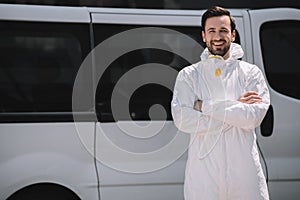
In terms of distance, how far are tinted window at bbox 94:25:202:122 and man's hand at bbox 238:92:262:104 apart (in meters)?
1.30

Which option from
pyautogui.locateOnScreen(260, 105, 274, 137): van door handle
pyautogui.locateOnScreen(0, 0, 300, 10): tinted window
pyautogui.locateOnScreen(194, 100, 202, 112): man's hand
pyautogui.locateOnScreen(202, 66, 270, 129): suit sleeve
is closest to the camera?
pyautogui.locateOnScreen(202, 66, 270, 129): suit sleeve

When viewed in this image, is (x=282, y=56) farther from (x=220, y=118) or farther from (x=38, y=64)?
(x=38, y=64)

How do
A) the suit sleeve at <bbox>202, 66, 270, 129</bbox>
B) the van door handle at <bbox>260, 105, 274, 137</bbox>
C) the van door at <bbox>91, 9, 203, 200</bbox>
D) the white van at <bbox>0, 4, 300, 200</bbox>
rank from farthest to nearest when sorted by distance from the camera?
the van door handle at <bbox>260, 105, 274, 137</bbox> < the van door at <bbox>91, 9, 203, 200</bbox> < the white van at <bbox>0, 4, 300, 200</bbox> < the suit sleeve at <bbox>202, 66, 270, 129</bbox>

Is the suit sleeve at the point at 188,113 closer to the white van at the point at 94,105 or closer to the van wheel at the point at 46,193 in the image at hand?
the white van at the point at 94,105

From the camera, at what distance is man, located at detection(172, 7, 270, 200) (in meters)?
2.66

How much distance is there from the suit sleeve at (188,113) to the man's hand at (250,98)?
172 millimetres

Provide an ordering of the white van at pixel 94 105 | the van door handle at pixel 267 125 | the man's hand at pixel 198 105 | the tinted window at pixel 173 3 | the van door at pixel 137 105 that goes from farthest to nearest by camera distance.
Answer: the tinted window at pixel 173 3 < the van door handle at pixel 267 125 < the van door at pixel 137 105 < the white van at pixel 94 105 < the man's hand at pixel 198 105

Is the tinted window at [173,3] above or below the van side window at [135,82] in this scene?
above

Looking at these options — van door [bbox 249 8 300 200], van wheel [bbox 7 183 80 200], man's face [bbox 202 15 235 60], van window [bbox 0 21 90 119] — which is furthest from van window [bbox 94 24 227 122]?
man's face [bbox 202 15 235 60]

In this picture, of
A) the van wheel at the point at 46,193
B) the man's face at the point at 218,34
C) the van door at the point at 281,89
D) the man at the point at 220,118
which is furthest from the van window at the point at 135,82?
the man's face at the point at 218,34

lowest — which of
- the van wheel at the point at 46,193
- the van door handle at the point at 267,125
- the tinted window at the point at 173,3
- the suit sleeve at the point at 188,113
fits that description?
the van wheel at the point at 46,193

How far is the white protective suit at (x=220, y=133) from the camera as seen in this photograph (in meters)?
2.65

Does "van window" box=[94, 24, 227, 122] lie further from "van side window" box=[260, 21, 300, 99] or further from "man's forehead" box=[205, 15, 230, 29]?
"man's forehead" box=[205, 15, 230, 29]

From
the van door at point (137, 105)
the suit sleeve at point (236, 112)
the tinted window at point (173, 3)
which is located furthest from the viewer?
the tinted window at point (173, 3)
